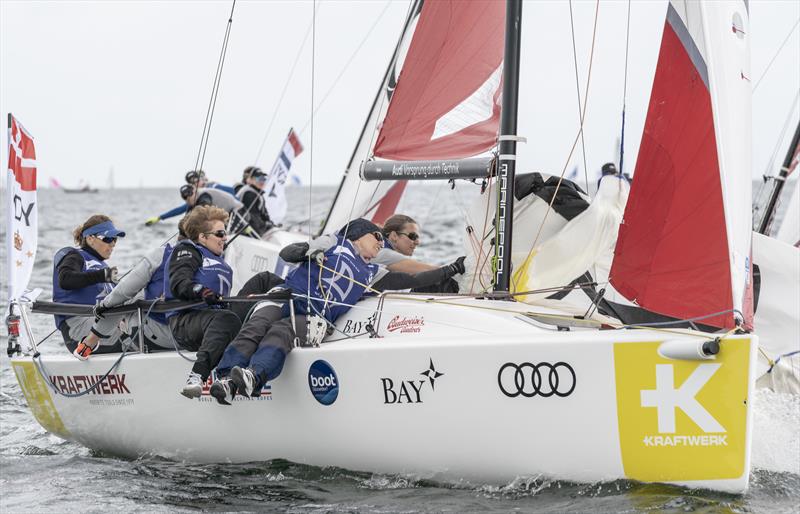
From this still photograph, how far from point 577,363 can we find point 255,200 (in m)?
6.20

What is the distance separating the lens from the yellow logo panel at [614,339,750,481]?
3693 millimetres

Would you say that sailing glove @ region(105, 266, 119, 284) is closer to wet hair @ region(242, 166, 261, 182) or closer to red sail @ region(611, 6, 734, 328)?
red sail @ region(611, 6, 734, 328)

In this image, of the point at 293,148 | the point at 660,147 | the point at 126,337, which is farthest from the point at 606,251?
the point at 293,148

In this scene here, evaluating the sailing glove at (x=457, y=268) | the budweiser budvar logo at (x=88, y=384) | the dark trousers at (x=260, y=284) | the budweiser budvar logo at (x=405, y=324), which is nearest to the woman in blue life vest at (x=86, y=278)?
the budweiser budvar logo at (x=88, y=384)

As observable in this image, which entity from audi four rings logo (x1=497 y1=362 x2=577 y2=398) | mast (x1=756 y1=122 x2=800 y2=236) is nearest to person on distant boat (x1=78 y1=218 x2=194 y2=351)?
audi four rings logo (x1=497 y1=362 x2=577 y2=398)

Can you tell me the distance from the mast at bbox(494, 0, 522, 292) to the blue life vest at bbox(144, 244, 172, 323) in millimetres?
1560

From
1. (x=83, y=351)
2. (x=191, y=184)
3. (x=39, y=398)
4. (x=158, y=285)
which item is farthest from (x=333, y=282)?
(x=191, y=184)

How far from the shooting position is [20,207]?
227 inches

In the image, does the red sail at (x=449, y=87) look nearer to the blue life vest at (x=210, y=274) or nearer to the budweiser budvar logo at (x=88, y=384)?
the blue life vest at (x=210, y=274)

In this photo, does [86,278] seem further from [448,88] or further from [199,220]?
[448,88]

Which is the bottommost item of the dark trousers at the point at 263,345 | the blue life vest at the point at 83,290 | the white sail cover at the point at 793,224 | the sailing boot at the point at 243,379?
the sailing boot at the point at 243,379

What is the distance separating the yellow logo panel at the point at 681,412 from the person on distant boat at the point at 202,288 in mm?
1788

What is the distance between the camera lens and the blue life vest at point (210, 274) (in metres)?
4.87

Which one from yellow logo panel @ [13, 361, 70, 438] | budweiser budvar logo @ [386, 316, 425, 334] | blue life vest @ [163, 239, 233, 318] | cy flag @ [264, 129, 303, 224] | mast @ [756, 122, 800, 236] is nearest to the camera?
budweiser budvar logo @ [386, 316, 425, 334]
